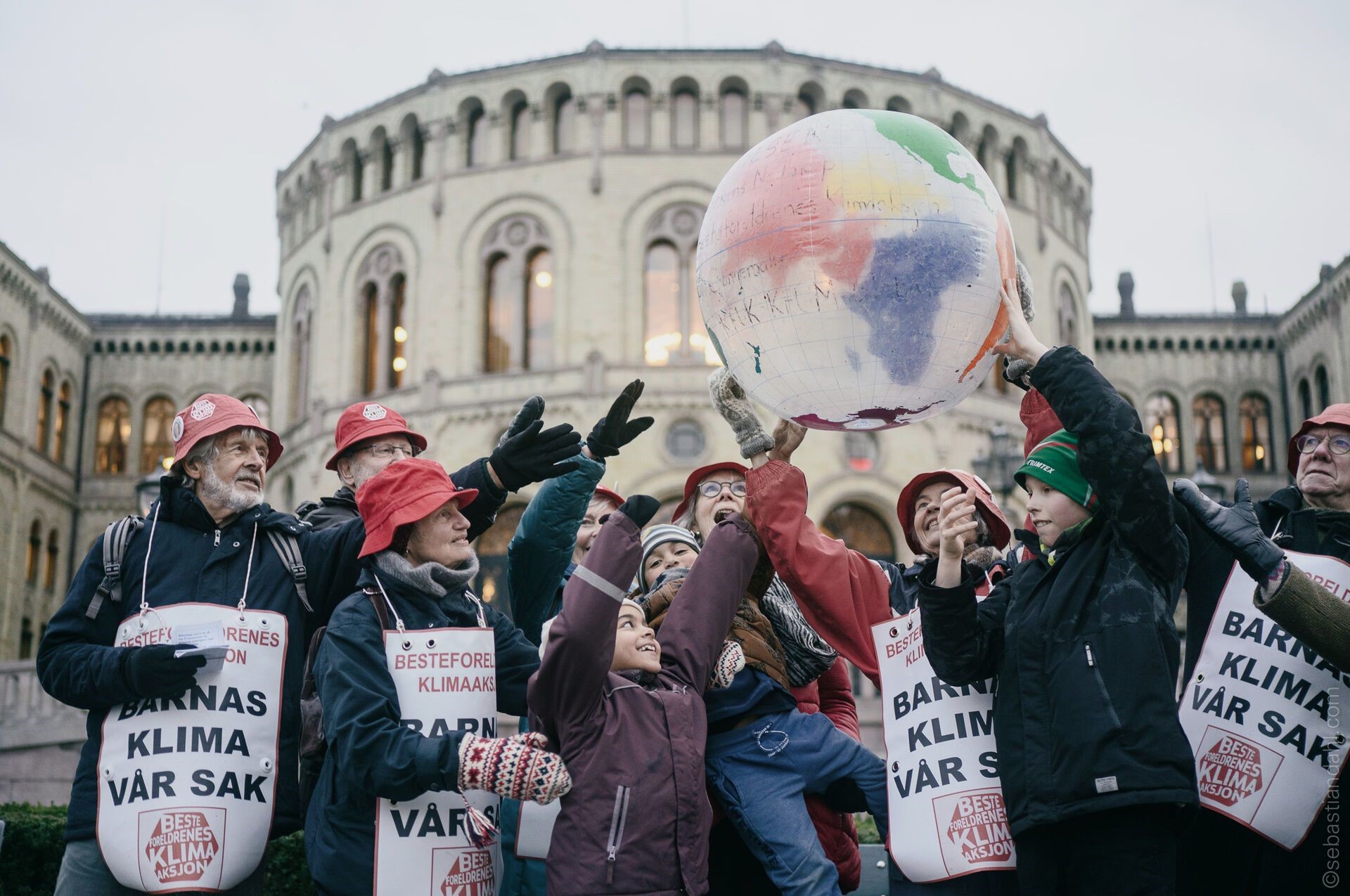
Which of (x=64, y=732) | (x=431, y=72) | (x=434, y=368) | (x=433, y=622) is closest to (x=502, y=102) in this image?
(x=431, y=72)

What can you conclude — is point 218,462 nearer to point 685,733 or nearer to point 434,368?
point 685,733

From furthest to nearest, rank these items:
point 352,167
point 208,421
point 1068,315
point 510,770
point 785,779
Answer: point 1068,315 → point 352,167 → point 208,421 → point 785,779 → point 510,770

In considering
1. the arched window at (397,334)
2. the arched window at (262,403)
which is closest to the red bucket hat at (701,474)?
the arched window at (397,334)

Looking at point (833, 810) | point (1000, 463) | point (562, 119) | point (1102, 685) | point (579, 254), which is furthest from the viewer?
point (562, 119)

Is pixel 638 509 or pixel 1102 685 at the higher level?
pixel 638 509

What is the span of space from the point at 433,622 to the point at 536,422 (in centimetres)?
96

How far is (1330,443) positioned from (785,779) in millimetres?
2372

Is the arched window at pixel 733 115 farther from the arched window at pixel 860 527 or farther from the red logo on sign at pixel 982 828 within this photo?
the red logo on sign at pixel 982 828

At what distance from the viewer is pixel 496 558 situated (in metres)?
25.7

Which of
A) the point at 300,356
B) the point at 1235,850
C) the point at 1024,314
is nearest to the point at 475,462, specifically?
the point at 1024,314

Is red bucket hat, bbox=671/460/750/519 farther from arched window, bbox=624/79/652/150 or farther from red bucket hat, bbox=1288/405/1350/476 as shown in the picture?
arched window, bbox=624/79/652/150

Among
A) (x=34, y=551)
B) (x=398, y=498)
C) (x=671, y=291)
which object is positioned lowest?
(x=398, y=498)

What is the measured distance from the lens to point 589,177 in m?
27.0

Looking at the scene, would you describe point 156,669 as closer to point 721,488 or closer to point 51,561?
point 721,488
